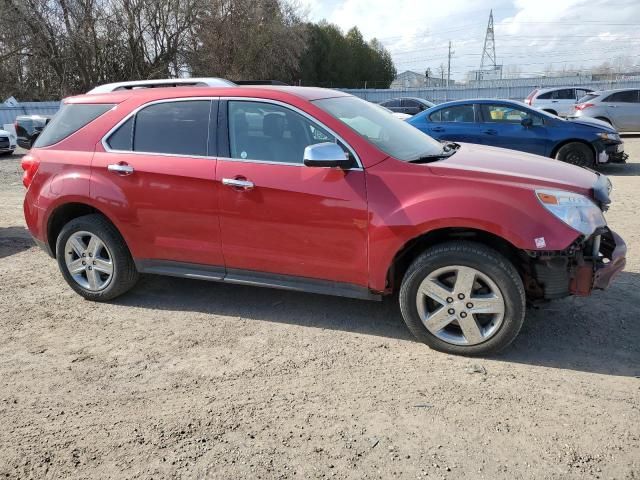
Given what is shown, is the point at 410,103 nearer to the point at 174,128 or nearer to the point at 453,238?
the point at 174,128

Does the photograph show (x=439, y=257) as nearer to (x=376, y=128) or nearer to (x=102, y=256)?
(x=376, y=128)

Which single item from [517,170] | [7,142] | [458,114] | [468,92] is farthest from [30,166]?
[468,92]

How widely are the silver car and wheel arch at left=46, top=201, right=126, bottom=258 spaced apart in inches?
617

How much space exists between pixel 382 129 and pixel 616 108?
15.3 m

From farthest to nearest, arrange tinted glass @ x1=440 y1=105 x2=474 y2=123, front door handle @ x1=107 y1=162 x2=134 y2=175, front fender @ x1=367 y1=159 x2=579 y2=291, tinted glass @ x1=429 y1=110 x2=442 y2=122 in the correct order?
tinted glass @ x1=429 y1=110 x2=442 y2=122 < tinted glass @ x1=440 y1=105 x2=474 y2=123 < front door handle @ x1=107 y1=162 x2=134 y2=175 < front fender @ x1=367 y1=159 x2=579 y2=291

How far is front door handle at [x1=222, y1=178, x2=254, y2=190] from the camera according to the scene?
3.93 m

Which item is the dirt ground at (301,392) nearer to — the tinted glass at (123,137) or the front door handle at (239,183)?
the front door handle at (239,183)

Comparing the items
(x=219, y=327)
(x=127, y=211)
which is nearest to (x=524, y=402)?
(x=219, y=327)

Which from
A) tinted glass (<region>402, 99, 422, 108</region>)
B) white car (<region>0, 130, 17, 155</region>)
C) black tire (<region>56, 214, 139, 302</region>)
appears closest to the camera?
black tire (<region>56, 214, 139, 302</region>)

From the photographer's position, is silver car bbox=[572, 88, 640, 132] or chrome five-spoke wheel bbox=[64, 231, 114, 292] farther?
silver car bbox=[572, 88, 640, 132]

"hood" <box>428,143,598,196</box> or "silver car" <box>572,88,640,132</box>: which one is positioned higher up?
"silver car" <box>572,88,640,132</box>

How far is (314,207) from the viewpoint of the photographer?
377 cm

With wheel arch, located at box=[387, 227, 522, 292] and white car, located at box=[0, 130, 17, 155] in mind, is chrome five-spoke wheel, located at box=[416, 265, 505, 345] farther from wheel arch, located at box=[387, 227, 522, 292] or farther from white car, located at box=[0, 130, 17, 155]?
white car, located at box=[0, 130, 17, 155]

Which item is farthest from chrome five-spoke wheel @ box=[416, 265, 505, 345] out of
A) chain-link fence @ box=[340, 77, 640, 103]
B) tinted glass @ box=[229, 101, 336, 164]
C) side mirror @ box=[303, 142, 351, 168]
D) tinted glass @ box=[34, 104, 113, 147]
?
chain-link fence @ box=[340, 77, 640, 103]
